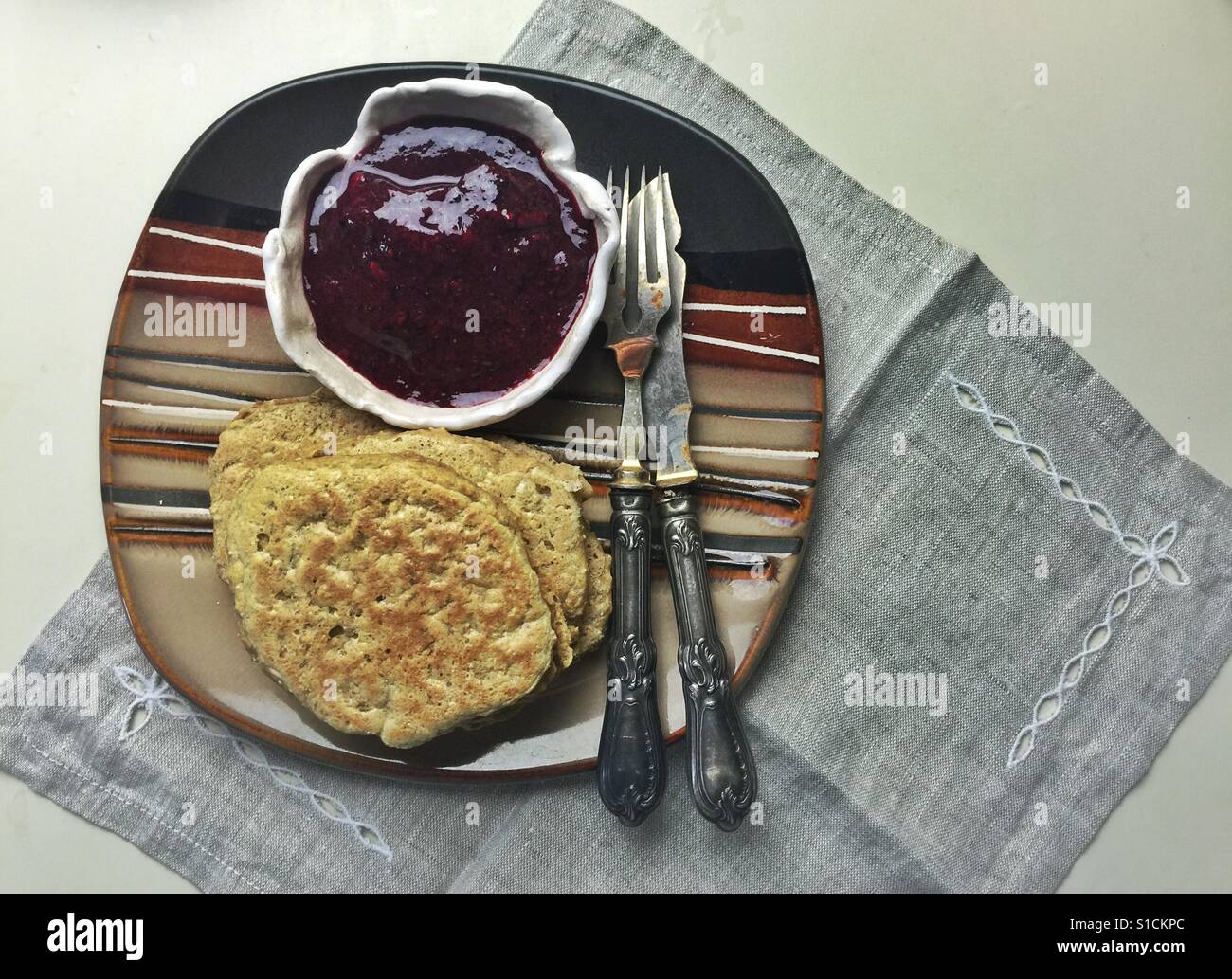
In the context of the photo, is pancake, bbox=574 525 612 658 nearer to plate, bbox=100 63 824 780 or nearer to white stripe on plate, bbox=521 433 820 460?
plate, bbox=100 63 824 780

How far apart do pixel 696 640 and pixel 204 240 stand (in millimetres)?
1686

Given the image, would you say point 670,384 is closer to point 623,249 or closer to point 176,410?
point 623,249

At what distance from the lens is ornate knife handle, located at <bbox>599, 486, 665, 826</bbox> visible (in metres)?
2.27

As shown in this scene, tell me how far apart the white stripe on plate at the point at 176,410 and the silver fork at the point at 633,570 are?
1061 millimetres

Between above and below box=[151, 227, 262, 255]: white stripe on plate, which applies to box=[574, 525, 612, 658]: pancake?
below

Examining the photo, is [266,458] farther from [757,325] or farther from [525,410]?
[757,325]

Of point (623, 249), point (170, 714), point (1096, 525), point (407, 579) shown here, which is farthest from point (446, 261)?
point (1096, 525)

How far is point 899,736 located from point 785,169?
1.66 meters

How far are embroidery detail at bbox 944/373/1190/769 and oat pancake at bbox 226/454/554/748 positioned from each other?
1397 millimetres

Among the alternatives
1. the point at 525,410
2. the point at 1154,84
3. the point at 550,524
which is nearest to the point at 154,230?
the point at 525,410

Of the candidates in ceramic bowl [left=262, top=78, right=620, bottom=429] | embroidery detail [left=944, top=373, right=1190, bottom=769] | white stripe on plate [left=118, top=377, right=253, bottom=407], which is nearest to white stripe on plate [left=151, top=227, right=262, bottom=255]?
ceramic bowl [left=262, top=78, right=620, bottom=429]

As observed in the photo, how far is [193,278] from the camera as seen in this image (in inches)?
92.7

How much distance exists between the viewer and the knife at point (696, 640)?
229 centimetres
